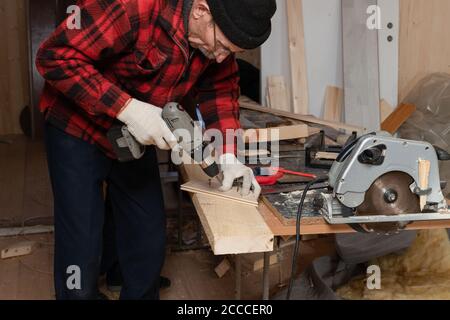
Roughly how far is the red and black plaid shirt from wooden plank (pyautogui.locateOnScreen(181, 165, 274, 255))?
373 mm

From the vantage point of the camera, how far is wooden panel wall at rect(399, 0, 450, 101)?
312cm

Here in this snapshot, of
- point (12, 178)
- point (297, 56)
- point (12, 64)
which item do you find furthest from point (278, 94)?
point (12, 64)

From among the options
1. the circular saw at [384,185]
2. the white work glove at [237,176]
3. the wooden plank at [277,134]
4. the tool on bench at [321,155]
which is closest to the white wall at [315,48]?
the wooden plank at [277,134]

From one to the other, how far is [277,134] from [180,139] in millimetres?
814

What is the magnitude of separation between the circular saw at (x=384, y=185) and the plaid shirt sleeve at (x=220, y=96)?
1.80ft

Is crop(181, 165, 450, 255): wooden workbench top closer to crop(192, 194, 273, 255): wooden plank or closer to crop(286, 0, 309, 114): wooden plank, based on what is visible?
crop(192, 194, 273, 255): wooden plank

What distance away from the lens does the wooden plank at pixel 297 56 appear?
309 cm

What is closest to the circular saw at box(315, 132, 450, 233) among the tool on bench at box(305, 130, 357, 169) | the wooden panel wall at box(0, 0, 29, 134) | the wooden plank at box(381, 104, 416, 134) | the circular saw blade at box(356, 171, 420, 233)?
the circular saw blade at box(356, 171, 420, 233)

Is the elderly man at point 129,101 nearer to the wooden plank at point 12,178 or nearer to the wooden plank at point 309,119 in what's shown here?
the wooden plank at point 309,119

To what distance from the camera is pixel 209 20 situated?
141 cm

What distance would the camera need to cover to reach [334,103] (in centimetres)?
320
